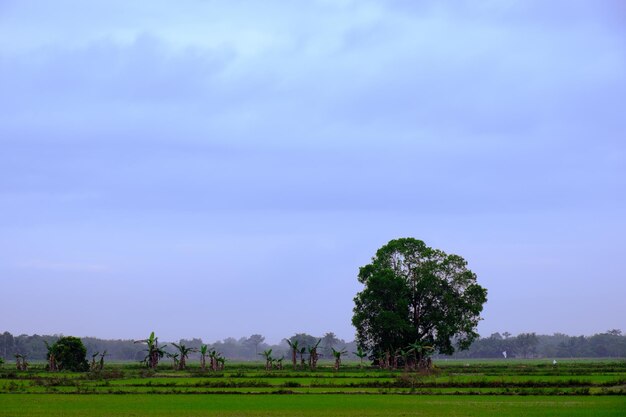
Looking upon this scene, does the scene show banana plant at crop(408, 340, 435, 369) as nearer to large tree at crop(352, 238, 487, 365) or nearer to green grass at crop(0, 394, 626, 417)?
large tree at crop(352, 238, 487, 365)

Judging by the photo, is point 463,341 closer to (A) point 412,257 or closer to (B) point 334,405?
(A) point 412,257

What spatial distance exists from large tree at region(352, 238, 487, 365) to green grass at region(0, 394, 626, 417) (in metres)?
34.9

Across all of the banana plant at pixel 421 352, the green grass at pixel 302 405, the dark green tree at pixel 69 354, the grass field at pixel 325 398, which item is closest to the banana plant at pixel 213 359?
the dark green tree at pixel 69 354

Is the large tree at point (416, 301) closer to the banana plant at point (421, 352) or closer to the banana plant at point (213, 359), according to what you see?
the banana plant at point (421, 352)

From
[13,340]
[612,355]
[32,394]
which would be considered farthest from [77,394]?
[612,355]

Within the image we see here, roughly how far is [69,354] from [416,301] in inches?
1497

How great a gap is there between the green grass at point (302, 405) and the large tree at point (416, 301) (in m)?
34.9

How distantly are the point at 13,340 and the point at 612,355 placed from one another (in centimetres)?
15512

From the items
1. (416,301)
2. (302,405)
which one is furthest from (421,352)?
(302,405)

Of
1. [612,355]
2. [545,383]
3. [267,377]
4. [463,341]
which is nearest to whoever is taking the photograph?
[545,383]

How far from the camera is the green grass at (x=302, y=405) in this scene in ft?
98.3

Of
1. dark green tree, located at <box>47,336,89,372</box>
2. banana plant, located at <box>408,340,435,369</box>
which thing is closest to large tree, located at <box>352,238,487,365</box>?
banana plant, located at <box>408,340,435,369</box>

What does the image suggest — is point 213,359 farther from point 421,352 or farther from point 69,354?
point 421,352

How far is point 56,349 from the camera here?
7656cm
